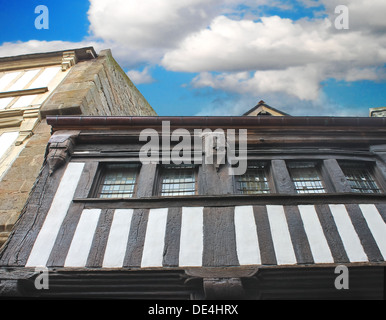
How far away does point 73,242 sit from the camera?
149 inches

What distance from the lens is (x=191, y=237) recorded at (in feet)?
12.5

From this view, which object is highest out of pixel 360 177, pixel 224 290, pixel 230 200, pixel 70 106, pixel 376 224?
pixel 70 106

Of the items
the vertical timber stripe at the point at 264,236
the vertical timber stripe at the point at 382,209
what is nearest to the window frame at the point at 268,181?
the vertical timber stripe at the point at 264,236

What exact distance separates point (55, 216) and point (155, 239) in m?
1.53

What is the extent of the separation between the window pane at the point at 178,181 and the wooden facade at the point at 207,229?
162 mm

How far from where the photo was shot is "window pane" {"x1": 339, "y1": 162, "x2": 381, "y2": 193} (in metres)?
4.65

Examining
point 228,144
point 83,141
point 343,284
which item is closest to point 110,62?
point 83,141

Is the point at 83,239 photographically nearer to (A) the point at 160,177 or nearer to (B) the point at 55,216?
(B) the point at 55,216

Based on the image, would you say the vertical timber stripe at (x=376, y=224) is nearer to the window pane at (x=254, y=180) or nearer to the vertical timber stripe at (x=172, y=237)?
the window pane at (x=254, y=180)

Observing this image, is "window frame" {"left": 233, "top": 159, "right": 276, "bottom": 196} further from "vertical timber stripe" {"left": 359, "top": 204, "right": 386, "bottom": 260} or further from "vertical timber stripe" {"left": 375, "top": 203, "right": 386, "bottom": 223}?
"vertical timber stripe" {"left": 375, "top": 203, "right": 386, "bottom": 223}

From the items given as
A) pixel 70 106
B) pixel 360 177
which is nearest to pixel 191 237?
pixel 360 177

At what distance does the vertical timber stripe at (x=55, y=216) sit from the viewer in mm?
3641

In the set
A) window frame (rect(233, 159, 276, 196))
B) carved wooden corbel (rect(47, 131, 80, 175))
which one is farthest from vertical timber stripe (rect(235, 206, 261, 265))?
carved wooden corbel (rect(47, 131, 80, 175))

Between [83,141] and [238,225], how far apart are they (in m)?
3.22
